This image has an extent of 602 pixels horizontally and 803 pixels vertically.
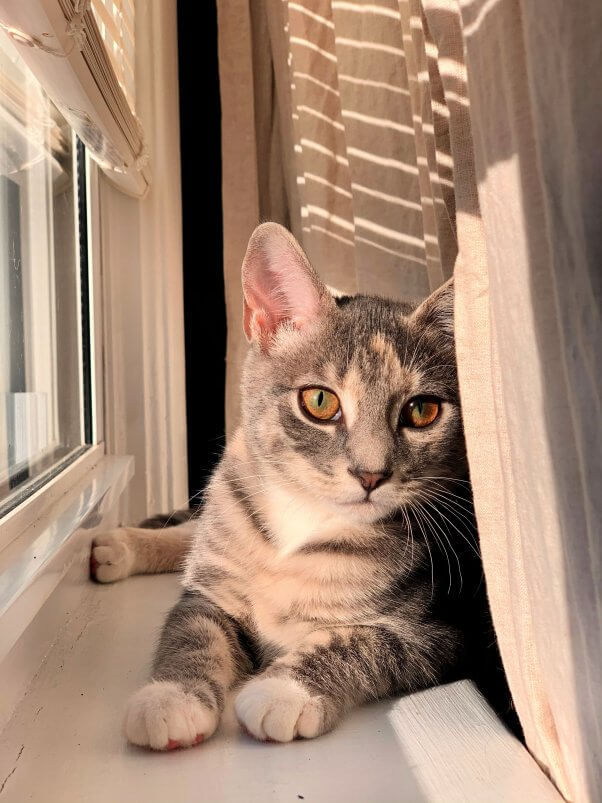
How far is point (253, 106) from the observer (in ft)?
7.01

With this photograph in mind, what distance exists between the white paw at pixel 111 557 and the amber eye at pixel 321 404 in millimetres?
474

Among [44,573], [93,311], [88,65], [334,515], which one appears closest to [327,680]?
[334,515]

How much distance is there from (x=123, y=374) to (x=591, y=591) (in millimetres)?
1689

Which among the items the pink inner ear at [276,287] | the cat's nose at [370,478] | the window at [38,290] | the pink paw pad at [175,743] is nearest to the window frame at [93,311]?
the window at [38,290]

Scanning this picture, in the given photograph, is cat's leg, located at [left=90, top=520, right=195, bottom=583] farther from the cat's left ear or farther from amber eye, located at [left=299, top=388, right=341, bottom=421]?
the cat's left ear

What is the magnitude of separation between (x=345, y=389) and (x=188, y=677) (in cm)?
41

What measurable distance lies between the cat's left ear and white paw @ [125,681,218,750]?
0.60m

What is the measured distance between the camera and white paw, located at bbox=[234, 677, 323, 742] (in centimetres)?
76

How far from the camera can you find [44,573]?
0.89 meters

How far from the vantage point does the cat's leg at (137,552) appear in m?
1.30

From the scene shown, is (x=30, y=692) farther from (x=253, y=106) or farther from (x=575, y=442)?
(x=253, y=106)

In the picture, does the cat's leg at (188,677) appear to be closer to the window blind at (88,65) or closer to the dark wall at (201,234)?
the window blind at (88,65)

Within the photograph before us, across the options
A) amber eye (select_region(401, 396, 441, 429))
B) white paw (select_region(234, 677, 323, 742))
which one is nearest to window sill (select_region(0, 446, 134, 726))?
white paw (select_region(234, 677, 323, 742))

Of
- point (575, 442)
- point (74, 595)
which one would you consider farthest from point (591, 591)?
point (74, 595)
